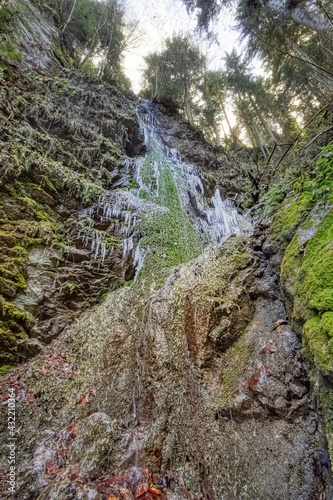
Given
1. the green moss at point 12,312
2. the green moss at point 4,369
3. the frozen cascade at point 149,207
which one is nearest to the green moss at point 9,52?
the frozen cascade at point 149,207

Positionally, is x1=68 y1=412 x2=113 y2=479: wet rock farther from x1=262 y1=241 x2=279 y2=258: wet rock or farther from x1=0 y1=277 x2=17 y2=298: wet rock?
x1=262 y1=241 x2=279 y2=258: wet rock

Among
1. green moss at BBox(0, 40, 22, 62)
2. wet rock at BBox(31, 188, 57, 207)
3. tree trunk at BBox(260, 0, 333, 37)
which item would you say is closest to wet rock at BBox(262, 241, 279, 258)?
wet rock at BBox(31, 188, 57, 207)

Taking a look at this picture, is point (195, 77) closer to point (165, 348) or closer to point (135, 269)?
point (135, 269)

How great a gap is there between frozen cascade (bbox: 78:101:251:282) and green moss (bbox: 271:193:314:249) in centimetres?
150

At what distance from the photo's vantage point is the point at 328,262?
2309 mm

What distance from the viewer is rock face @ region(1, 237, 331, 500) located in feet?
8.05

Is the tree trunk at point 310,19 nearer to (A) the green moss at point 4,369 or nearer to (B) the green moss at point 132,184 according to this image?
(B) the green moss at point 132,184

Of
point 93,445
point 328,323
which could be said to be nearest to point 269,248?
point 328,323

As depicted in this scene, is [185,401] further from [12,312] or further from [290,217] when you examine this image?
[12,312]

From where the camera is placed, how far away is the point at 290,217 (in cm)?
379

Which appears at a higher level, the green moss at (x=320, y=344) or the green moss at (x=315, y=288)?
the green moss at (x=315, y=288)

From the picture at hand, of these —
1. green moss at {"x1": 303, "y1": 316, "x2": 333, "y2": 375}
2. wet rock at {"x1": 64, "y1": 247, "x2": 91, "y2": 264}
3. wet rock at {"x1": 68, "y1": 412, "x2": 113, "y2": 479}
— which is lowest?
wet rock at {"x1": 68, "y1": 412, "x2": 113, "y2": 479}

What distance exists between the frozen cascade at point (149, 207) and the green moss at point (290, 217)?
1504mm

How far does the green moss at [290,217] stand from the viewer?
355 centimetres
